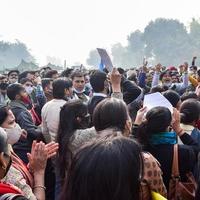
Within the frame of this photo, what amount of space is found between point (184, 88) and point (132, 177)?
6122mm

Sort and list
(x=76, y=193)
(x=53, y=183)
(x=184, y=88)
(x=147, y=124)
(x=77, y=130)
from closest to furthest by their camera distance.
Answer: (x=76, y=193)
(x=147, y=124)
(x=77, y=130)
(x=53, y=183)
(x=184, y=88)

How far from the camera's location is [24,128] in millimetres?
4238

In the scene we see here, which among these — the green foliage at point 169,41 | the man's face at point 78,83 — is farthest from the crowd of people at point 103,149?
the green foliage at point 169,41

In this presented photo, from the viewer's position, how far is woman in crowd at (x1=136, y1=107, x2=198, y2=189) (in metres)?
2.82

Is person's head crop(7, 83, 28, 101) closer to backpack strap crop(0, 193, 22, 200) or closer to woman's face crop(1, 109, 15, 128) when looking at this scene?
woman's face crop(1, 109, 15, 128)

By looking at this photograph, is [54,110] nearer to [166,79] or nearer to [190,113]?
[190,113]

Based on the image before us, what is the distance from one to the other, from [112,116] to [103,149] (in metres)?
1.28

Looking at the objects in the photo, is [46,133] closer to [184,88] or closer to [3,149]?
[3,149]

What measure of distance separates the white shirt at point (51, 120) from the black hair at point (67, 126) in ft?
A: 2.98

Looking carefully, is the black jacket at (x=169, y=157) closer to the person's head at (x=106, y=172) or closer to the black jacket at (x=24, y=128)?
the person's head at (x=106, y=172)

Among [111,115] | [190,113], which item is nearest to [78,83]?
[190,113]

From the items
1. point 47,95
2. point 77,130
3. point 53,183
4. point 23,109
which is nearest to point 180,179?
point 77,130

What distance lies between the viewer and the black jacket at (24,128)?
4.10 meters

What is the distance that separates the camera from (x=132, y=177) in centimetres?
143
